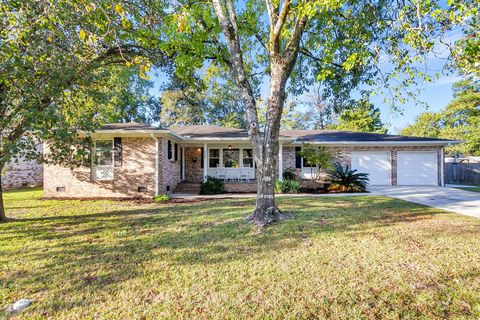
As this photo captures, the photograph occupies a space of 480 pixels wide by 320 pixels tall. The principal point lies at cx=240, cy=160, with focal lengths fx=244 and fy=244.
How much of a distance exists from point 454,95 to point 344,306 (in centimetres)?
2922

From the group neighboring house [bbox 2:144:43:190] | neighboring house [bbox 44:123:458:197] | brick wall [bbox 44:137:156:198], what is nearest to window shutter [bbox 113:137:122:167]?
brick wall [bbox 44:137:156:198]

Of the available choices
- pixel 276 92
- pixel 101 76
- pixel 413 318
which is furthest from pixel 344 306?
pixel 101 76

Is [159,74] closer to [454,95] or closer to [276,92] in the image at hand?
[276,92]

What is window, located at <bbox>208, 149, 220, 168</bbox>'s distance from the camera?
14.3m

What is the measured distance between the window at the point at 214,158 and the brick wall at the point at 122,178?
403 centimetres

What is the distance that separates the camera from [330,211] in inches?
278

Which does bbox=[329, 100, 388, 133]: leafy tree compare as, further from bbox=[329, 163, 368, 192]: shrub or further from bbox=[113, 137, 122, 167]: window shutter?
bbox=[113, 137, 122, 167]: window shutter

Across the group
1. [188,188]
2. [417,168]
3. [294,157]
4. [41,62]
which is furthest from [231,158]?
[417,168]

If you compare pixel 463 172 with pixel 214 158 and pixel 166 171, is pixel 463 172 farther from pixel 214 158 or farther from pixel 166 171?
pixel 166 171

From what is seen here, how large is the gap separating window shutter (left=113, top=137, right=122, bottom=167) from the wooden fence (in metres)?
20.8

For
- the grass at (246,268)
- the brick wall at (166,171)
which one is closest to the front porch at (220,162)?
the brick wall at (166,171)

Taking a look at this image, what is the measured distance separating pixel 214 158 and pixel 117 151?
17.3ft

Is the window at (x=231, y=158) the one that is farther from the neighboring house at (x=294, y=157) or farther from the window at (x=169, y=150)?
the window at (x=169, y=150)

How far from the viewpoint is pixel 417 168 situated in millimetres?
13977
